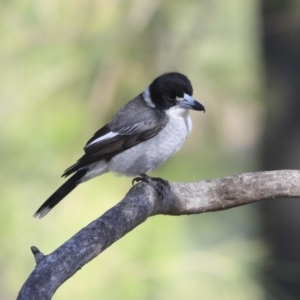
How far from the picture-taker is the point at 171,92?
3.67 m

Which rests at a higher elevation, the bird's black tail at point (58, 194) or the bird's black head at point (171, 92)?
the bird's black head at point (171, 92)

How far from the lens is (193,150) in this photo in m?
5.07

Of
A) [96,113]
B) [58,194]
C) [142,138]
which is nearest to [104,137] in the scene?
[142,138]

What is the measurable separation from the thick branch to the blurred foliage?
911 millimetres

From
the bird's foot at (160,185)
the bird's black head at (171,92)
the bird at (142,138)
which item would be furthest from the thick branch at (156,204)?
the bird's black head at (171,92)

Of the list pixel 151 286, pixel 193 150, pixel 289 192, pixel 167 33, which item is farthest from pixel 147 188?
pixel 193 150

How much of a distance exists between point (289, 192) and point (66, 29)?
1.74 metres

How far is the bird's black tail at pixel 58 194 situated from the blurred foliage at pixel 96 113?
1.12 feet

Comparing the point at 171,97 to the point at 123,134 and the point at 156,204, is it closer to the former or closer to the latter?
the point at 123,134

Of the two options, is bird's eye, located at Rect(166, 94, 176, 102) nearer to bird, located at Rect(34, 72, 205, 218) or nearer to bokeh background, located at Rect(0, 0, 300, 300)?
bird, located at Rect(34, 72, 205, 218)

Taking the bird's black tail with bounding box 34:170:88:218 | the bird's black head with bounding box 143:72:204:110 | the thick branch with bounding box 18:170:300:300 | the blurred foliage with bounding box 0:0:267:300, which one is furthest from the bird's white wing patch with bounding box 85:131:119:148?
the thick branch with bounding box 18:170:300:300

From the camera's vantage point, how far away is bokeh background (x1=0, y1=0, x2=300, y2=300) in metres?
3.86

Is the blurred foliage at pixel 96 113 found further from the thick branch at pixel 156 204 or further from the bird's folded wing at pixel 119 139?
the thick branch at pixel 156 204

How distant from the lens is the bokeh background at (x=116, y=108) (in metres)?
3.86
